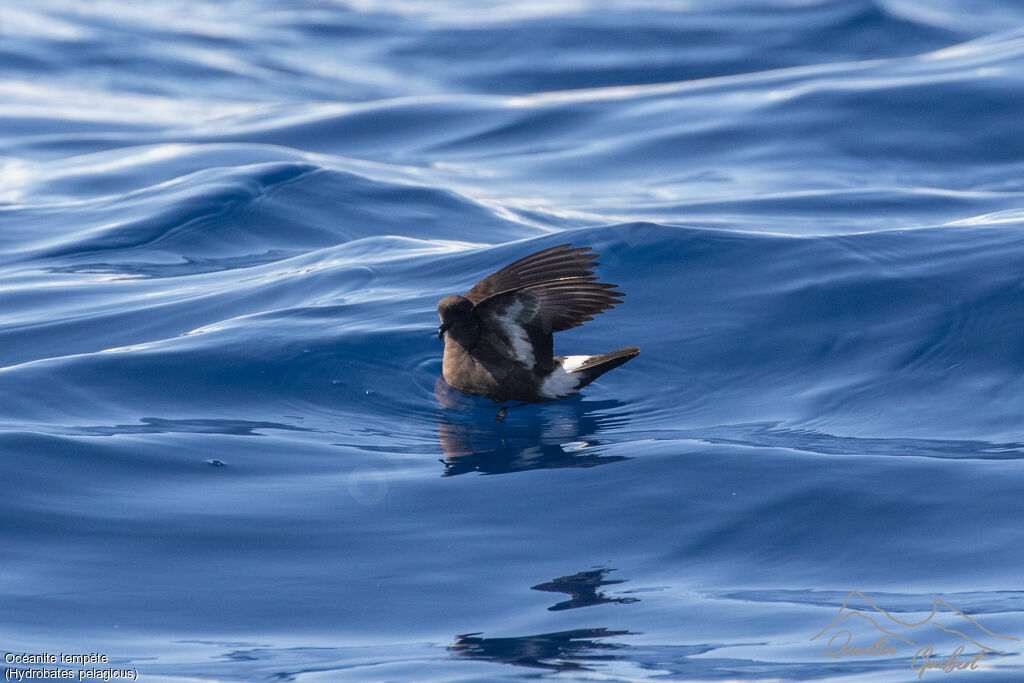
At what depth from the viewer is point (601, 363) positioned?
20.6ft

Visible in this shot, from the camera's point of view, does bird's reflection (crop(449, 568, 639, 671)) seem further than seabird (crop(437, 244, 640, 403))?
No

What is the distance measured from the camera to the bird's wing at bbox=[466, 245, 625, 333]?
6.39m

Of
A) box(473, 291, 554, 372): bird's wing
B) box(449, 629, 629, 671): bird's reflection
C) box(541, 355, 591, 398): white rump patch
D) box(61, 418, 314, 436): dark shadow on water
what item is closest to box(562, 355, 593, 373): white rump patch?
box(541, 355, 591, 398): white rump patch

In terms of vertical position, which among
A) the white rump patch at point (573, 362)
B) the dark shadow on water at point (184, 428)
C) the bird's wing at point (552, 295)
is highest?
the bird's wing at point (552, 295)

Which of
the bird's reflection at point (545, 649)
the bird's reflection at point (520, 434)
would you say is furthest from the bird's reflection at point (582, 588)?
the bird's reflection at point (520, 434)

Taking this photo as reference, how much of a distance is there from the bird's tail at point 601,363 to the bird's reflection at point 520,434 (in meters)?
0.20

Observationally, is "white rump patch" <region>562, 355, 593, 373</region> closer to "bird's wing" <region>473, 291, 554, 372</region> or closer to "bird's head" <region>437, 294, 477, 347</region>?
"bird's wing" <region>473, 291, 554, 372</region>

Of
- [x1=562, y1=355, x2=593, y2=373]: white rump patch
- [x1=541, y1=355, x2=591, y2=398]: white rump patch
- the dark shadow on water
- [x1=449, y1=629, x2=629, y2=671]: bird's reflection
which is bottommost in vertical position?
[x1=449, y1=629, x2=629, y2=671]: bird's reflection

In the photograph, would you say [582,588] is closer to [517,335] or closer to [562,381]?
[562,381]

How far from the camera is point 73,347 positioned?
788 centimetres

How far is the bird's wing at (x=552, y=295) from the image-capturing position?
6.39 metres

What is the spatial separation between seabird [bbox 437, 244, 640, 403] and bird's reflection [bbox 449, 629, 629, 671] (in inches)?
95.7

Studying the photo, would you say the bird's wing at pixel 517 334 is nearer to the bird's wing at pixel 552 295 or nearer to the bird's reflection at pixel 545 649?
the bird's wing at pixel 552 295

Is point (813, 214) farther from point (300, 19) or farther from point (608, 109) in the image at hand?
point (300, 19)
